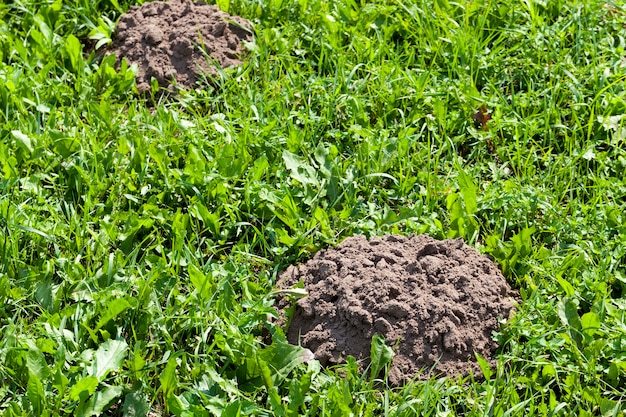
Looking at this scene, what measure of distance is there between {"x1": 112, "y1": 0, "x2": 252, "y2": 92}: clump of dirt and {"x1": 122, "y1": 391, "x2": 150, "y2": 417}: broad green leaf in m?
1.75

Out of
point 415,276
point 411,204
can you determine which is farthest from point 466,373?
point 411,204

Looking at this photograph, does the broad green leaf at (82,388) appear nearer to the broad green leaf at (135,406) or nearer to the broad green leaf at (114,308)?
the broad green leaf at (135,406)

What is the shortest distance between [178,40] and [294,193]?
1.16m

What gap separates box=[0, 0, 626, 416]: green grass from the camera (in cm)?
305

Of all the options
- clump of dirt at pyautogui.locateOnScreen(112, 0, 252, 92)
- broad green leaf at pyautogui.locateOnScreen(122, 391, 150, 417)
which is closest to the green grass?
broad green leaf at pyautogui.locateOnScreen(122, 391, 150, 417)

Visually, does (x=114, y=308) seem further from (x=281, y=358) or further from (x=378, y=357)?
(x=378, y=357)

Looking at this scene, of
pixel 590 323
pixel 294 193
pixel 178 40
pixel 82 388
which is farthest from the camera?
pixel 178 40

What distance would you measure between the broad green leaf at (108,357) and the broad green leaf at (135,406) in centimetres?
11

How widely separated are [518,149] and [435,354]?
46.0 inches

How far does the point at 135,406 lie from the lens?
2.99m

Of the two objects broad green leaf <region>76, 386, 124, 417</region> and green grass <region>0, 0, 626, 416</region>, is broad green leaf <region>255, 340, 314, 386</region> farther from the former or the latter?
broad green leaf <region>76, 386, 124, 417</region>

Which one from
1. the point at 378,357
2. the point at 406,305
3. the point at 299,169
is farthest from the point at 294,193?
the point at 378,357

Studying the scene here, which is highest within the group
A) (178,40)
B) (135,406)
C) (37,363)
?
(178,40)

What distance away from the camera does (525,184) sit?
383cm
